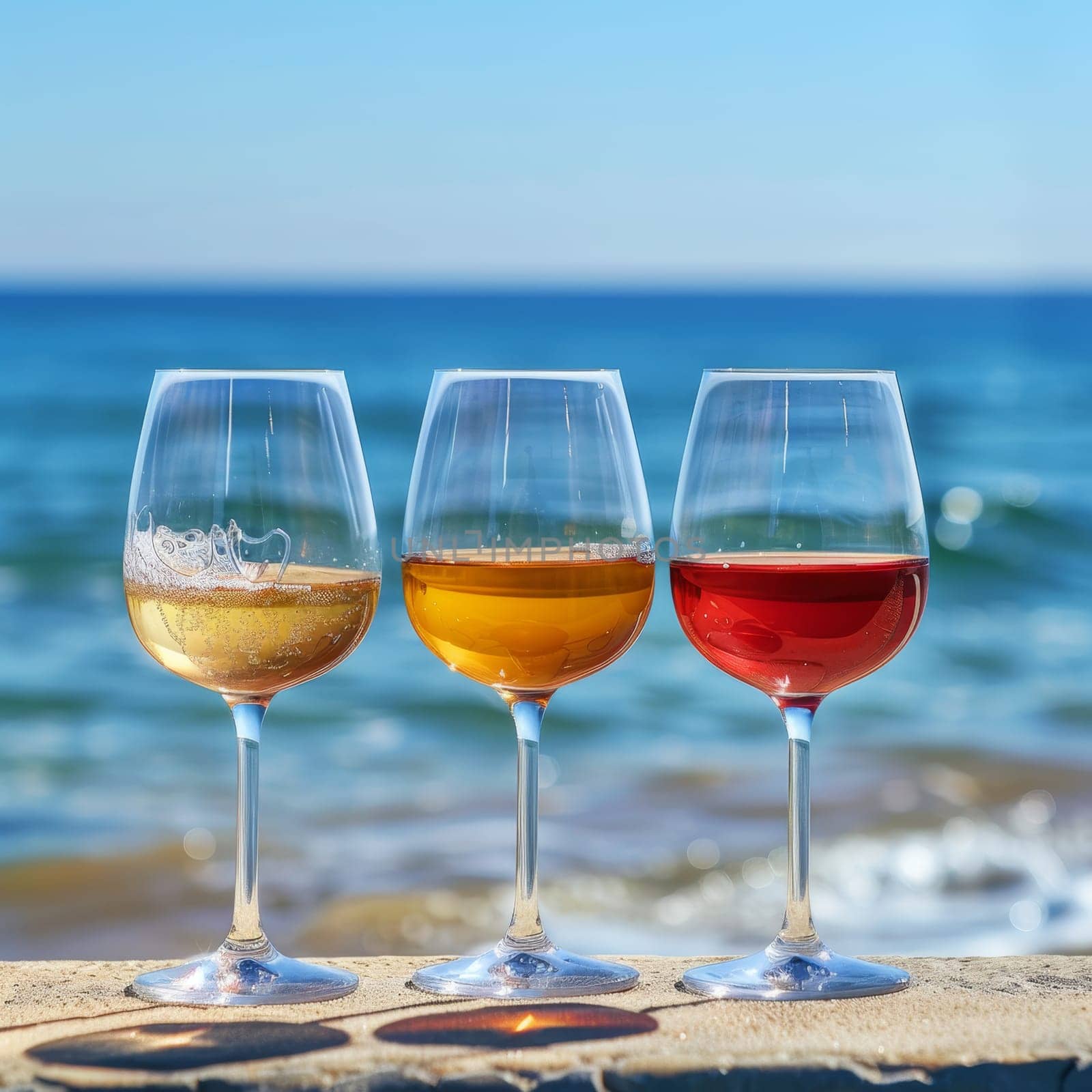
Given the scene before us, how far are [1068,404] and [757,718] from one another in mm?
22186

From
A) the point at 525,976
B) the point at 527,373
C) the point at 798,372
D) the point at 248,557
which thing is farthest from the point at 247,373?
the point at 525,976

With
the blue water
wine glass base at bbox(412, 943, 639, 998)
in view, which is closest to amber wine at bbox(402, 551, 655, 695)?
wine glass base at bbox(412, 943, 639, 998)

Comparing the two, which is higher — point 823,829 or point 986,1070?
point 986,1070

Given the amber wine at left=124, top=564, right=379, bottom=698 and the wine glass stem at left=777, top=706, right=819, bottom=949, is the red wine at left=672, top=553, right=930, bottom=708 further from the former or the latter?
the amber wine at left=124, top=564, right=379, bottom=698

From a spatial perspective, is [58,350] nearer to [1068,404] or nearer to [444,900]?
[1068,404]

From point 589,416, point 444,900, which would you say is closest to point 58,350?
point 444,900

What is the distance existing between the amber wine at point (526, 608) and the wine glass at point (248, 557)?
8 cm

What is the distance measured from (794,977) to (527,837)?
33cm

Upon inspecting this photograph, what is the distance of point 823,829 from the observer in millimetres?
6973

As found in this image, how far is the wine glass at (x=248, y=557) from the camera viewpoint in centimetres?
181

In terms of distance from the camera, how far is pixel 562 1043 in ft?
5.17

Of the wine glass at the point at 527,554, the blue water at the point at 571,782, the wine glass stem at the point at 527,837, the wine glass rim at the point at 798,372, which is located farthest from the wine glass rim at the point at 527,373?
the blue water at the point at 571,782

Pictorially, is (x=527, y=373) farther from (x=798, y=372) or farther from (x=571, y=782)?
(x=571, y=782)

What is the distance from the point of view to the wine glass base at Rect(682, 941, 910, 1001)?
1.76 m
